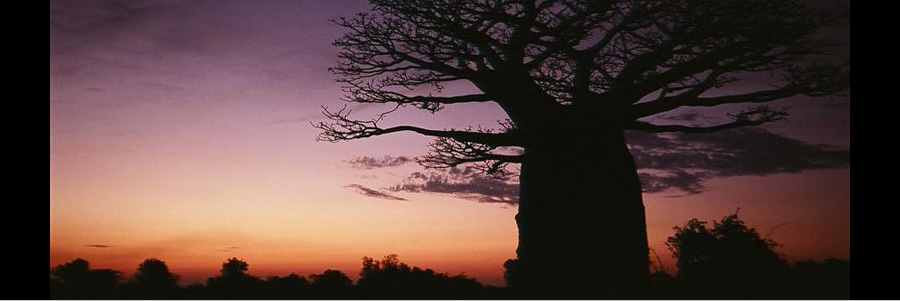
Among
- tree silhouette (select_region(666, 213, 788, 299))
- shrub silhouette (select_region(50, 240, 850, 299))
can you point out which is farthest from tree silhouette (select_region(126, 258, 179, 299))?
tree silhouette (select_region(666, 213, 788, 299))

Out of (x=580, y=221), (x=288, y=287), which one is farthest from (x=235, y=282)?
(x=580, y=221)

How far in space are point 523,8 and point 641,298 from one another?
112 inches

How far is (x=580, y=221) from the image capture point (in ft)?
21.7

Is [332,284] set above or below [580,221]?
below

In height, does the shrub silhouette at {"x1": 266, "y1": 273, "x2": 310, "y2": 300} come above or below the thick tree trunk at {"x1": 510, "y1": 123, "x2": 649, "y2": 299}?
below

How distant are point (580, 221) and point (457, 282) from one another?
1500 mm

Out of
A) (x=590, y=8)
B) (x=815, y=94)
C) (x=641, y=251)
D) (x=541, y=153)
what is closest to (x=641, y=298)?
(x=641, y=251)

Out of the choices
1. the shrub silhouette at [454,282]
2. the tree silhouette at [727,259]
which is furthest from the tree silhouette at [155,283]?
Answer: the tree silhouette at [727,259]

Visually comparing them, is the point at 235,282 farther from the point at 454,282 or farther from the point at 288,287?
the point at 454,282

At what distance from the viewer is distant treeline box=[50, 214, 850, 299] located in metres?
6.64

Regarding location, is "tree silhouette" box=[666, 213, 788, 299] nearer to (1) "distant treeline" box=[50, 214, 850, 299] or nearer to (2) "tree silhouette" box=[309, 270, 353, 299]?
(1) "distant treeline" box=[50, 214, 850, 299]

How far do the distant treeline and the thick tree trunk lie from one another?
18 cm

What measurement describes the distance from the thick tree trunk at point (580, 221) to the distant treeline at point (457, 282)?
180 millimetres

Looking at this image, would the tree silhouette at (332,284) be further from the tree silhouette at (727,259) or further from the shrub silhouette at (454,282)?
the tree silhouette at (727,259)
